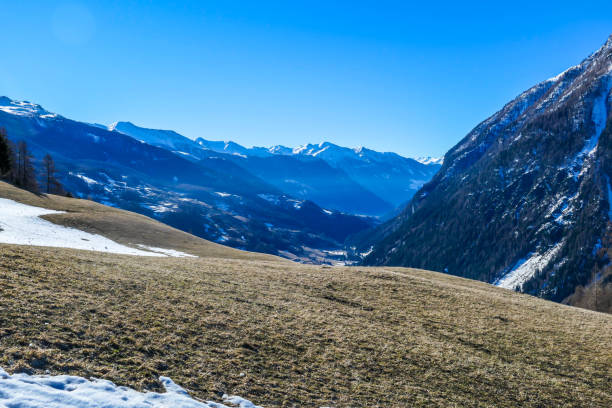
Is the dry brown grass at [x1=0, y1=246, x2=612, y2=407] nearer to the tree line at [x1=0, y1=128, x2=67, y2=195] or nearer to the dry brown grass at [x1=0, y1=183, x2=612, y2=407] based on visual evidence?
the dry brown grass at [x1=0, y1=183, x2=612, y2=407]

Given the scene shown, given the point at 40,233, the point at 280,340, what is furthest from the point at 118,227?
the point at 280,340

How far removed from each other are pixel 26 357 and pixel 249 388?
729 cm

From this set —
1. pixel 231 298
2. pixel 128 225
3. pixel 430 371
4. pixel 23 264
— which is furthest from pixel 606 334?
pixel 128 225

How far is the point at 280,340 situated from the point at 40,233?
121 feet

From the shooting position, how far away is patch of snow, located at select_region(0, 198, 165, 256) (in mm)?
37219

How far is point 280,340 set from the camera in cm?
1784

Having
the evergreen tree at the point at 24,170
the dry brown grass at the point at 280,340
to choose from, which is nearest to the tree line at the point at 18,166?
the evergreen tree at the point at 24,170

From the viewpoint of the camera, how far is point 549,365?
20125 mm

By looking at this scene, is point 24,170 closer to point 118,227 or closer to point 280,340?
point 118,227

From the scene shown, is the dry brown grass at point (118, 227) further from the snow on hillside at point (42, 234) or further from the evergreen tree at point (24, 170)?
the evergreen tree at point (24, 170)

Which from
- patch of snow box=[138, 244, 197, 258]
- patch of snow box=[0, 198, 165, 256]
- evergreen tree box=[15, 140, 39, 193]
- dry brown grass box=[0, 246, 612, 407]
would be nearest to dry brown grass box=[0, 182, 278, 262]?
patch of snow box=[138, 244, 197, 258]

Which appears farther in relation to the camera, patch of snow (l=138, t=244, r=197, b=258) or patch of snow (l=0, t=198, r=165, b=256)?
patch of snow (l=138, t=244, r=197, b=258)

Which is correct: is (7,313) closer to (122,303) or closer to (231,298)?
(122,303)

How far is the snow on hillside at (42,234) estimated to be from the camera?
37.3 metres
